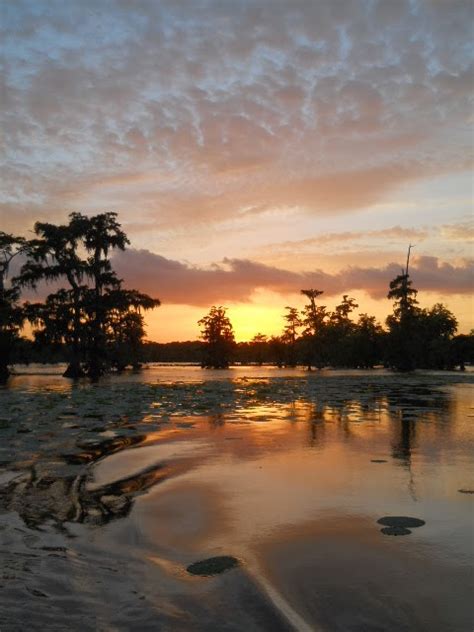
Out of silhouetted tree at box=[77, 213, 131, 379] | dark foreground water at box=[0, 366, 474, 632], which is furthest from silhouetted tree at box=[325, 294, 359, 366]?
dark foreground water at box=[0, 366, 474, 632]

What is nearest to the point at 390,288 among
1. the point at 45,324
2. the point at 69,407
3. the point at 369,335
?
the point at 369,335

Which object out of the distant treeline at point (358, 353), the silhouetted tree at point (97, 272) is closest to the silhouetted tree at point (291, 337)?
the distant treeline at point (358, 353)

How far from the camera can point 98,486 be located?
5402mm

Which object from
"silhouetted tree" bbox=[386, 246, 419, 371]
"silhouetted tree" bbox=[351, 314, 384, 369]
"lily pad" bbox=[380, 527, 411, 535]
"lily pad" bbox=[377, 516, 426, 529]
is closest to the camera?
"lily pad" bbox=[380, 527, 411, 535]

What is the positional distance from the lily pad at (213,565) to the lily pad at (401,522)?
1.33 metres

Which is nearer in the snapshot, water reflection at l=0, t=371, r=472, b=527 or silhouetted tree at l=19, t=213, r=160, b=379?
water reflection at l=0, t=371, r=472, b=527

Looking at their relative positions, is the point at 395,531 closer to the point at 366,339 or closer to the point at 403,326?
the point at 403,326

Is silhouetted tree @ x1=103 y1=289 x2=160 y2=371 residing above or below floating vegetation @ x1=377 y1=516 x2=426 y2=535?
A: above

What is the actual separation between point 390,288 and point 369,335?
19.8 metres

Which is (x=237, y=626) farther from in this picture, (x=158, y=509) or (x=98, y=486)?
(x=98, y=486)

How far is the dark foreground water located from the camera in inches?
105

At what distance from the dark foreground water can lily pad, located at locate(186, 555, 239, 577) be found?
7 cm

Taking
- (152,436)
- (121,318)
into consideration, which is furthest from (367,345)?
(152,436)

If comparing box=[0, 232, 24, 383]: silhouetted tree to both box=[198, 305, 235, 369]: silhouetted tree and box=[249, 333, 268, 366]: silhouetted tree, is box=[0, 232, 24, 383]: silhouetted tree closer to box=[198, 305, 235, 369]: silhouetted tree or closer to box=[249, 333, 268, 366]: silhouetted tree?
box=[198, 305, 235, 369]: silhouetted tree
